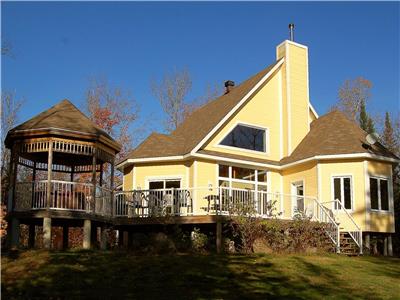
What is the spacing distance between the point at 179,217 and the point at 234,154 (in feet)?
17.7

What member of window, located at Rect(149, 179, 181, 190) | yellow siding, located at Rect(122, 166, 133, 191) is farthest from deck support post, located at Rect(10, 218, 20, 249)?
window, located at Rect(149, 179, 181, 190)

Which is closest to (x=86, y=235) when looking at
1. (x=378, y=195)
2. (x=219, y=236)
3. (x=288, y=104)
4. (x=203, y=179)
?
(x=219, y=236)

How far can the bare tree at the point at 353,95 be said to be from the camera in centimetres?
4441

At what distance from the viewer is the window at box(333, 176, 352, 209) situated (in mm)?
21422

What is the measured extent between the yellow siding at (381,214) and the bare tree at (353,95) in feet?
75.3

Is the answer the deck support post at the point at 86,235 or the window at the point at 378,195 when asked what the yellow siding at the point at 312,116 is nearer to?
the window at the point at 378,195

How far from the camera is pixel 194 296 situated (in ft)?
31.6

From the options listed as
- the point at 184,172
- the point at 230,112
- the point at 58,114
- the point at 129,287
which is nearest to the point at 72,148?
the point at 58,114

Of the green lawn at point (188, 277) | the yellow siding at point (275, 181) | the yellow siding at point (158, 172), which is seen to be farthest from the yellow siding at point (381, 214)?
the yellow siding at point (158, 172)

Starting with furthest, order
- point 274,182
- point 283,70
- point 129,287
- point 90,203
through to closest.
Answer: point 283,70 → point 274,182 → point 90,203 → point 129,287

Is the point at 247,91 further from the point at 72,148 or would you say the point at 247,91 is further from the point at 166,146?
the point at 72,148

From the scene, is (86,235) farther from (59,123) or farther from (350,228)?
(350,228)

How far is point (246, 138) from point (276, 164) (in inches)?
72.2

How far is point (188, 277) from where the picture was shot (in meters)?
11.3
